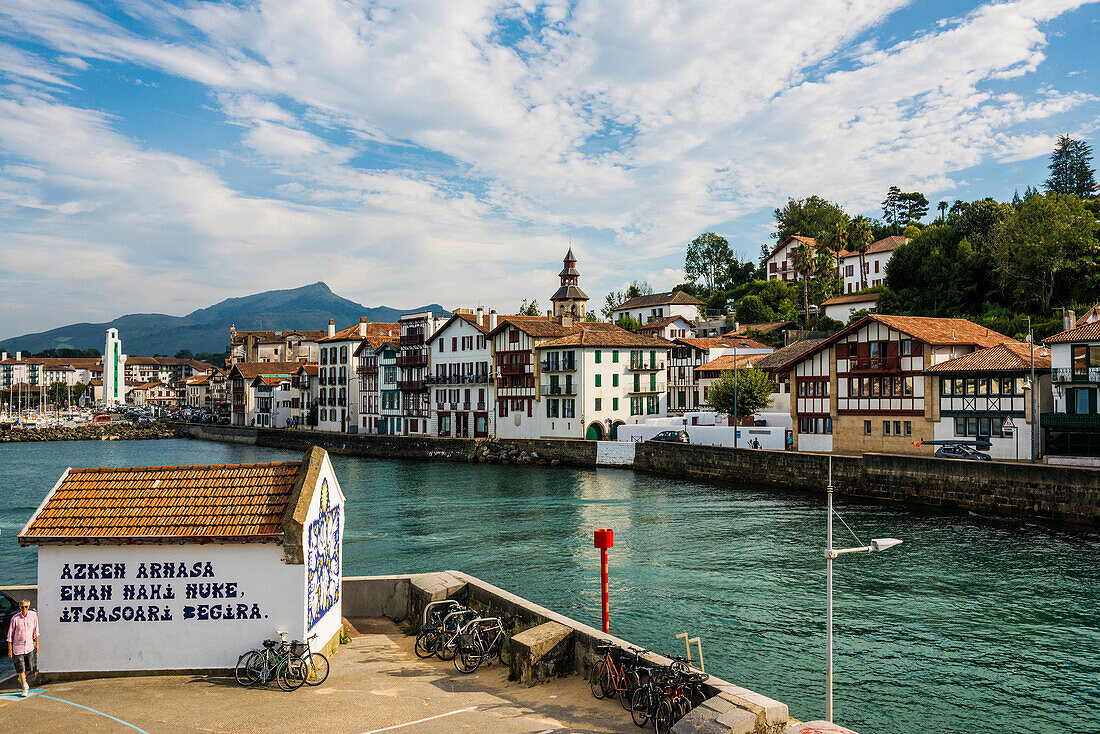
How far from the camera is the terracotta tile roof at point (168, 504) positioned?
42.6 ft

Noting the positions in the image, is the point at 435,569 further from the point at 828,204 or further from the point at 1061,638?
the point at 828,204

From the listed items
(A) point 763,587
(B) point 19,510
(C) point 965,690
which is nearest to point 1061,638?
(C) point 965,690

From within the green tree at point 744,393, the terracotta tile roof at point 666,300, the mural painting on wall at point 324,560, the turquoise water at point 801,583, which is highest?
the terracotta tile roof at point 666,300

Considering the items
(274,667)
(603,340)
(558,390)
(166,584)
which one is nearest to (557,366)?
(558,390)

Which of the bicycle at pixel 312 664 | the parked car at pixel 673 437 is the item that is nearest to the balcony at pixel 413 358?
the parked car at pixel 673 437

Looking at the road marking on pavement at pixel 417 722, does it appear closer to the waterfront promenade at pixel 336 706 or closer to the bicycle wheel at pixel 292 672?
the waterfront promenade at pixel 336 706

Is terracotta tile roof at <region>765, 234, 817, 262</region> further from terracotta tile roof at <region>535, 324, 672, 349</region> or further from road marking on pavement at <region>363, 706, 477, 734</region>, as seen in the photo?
road marking on pavement at <region>363, 706, 477, 734</region>

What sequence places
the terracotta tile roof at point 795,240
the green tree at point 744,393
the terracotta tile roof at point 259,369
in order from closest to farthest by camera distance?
the green tree at point 744,393 < the terracotta tile roof at point 795,240 < the terracotta tile roof at point 259,369

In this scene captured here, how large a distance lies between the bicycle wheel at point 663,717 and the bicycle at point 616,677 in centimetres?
93

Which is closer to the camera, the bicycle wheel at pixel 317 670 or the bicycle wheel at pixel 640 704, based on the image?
the bicycle wheel at pixel 640 704

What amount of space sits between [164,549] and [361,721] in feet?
14.7

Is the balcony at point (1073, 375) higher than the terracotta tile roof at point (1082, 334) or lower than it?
lower

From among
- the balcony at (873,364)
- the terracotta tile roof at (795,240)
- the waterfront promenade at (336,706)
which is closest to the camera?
the waterfront promenade at (336,706)

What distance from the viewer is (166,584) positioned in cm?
1309
